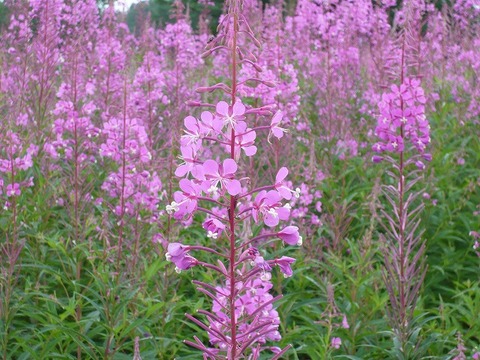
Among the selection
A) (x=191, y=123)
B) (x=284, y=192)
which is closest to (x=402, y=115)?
(x=284, y=192)

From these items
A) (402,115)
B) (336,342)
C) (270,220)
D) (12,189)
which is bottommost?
(336,342)

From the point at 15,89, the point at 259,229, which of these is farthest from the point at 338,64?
the point at 259,229

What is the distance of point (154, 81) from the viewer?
22.0ft

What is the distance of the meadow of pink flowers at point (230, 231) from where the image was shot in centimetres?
190

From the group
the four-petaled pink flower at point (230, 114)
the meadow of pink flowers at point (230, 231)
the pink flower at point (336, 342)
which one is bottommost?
the pink flower at point (336, 342)

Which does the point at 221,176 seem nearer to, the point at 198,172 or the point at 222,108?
the point at 198,172

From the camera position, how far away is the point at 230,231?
6.07ft

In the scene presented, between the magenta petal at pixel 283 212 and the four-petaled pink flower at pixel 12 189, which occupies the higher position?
the magenta petal at pixel 283 212

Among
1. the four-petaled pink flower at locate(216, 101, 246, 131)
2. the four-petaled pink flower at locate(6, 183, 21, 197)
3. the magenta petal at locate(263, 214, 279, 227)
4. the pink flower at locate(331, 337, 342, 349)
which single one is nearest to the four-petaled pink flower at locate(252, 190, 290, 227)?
the magenta petal at locate(263, 214, 279, 227)

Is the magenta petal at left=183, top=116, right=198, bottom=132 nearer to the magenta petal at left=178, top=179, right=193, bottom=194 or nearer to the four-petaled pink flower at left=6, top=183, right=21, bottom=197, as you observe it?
the magenta petal at left=178, top=179, right=193, bottom=194

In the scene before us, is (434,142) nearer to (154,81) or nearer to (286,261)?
(154,81)

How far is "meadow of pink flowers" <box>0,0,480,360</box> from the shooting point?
1.90m

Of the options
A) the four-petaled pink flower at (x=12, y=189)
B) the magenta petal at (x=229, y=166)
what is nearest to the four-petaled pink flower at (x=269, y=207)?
the magenta petal at (x=229, y=166)

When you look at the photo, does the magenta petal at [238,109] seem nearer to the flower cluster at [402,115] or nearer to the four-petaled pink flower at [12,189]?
the flower cluster at [402,115]
